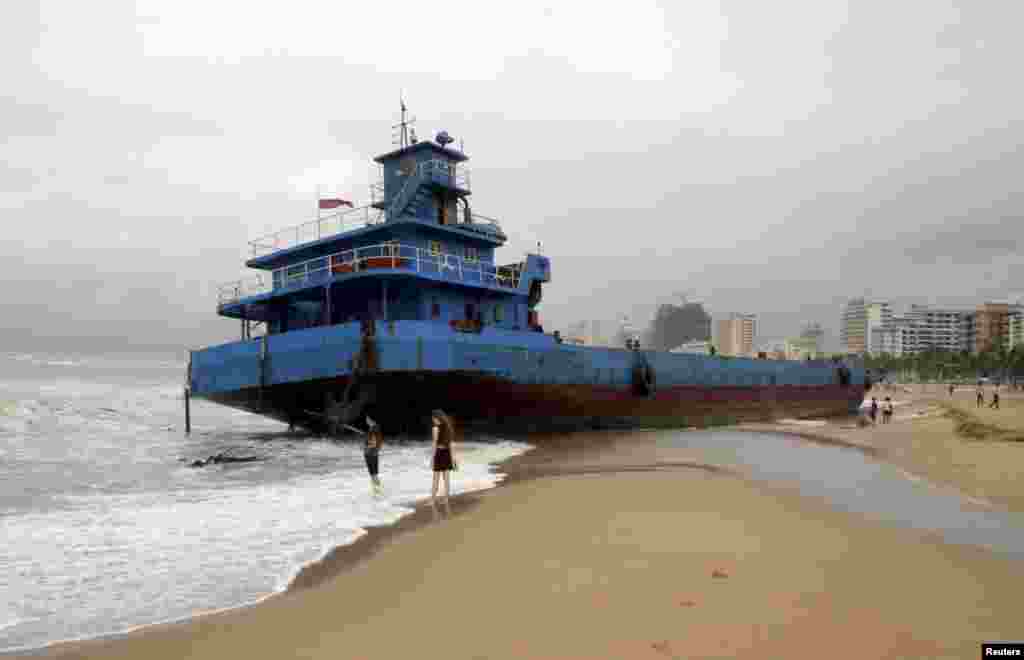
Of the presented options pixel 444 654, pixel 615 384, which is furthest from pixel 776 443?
pixel 444 654

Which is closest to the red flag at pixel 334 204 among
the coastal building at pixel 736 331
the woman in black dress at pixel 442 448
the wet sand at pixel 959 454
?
the woman in black dress at pixel 442 448

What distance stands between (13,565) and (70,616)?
2.29 m

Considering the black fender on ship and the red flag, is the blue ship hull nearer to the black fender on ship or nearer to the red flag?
the black fender on ship

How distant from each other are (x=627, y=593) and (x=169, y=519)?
740cm

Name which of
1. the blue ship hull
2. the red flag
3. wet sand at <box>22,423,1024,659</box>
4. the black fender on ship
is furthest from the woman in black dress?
the black fender on ship

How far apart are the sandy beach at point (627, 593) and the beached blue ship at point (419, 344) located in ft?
33.7

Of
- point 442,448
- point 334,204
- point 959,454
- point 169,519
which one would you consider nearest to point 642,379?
point 959,454

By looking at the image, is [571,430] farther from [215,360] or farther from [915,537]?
[915,537]

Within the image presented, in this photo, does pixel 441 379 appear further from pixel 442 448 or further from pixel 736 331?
pixel 736 331

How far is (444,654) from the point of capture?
4.62 meters

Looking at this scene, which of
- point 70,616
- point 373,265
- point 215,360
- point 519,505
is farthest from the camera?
point 215,360

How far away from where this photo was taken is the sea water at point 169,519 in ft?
20.2

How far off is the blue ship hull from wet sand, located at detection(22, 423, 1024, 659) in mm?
10202

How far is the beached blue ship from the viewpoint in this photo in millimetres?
19594
